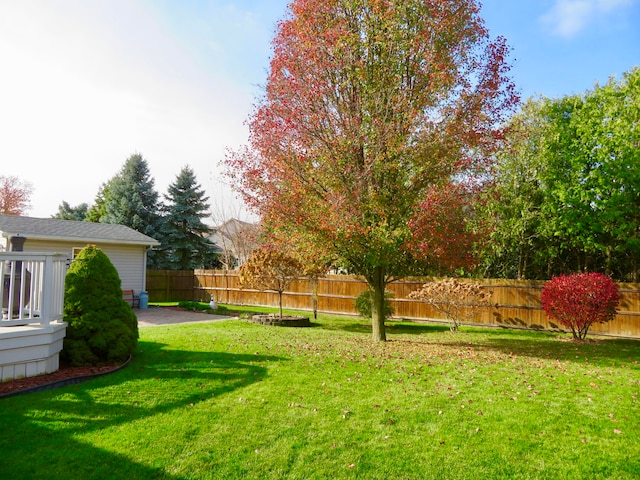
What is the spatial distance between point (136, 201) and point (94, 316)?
75.3 feet

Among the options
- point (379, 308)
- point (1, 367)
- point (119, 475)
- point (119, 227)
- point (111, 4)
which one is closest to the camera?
point (119, 475)

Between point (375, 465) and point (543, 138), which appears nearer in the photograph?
point (375, 465)

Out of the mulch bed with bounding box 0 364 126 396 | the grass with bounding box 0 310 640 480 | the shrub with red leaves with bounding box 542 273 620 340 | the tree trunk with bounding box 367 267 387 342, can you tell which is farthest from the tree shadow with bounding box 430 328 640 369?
the mulch bed with bounding box 0 364 126 396

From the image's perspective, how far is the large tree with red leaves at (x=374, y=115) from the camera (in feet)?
Answer: 28.6

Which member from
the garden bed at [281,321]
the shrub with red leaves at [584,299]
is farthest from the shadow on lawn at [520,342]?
the garden bed at [281,321]

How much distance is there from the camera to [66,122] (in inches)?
419

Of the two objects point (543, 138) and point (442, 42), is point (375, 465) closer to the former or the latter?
point (442, 42)

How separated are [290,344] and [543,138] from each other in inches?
562

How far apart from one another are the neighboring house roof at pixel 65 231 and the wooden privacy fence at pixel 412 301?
448 centimetres

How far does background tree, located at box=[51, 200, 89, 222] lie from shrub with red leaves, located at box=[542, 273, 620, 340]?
1446 inches

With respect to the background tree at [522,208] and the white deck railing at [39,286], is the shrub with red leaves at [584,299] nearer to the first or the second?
the background tree at [522,208]

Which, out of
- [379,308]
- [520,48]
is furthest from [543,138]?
[379,308]

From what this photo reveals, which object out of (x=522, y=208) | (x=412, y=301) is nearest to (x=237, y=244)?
(x=412, y=301)

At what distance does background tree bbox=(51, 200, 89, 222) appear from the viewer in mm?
36188
